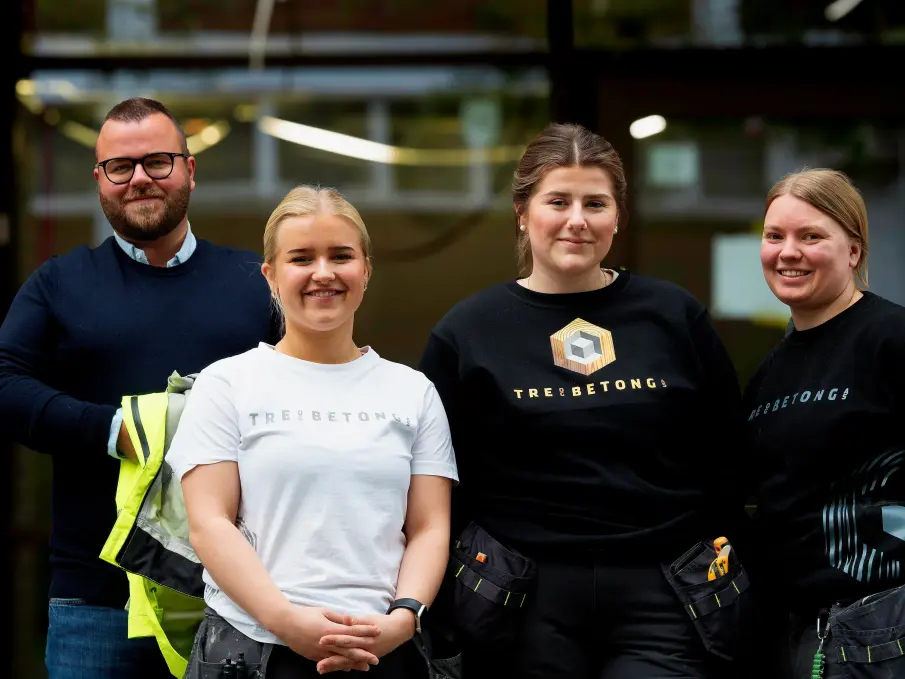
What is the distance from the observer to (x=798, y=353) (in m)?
2.72

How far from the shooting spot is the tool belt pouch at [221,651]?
2229 millimetres

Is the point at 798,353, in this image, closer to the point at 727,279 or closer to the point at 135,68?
the point at 727,279

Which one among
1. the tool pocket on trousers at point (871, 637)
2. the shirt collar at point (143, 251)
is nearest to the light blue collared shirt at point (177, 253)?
the shirt collar at point (143, 251)

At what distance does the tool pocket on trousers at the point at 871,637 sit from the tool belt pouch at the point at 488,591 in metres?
0.68

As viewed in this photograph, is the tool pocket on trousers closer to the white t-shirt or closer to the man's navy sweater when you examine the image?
the white t-shirt

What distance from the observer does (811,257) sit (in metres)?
2.66

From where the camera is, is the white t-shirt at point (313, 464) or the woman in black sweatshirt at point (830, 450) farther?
the woman in black sweatshirt at point (830, 450)

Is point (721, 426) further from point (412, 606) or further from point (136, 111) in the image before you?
point (136, 111)

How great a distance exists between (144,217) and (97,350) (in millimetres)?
346

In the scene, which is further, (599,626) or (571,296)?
(571,296)

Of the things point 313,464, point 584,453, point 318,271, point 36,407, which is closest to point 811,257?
point 584,453

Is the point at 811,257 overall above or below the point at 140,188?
below

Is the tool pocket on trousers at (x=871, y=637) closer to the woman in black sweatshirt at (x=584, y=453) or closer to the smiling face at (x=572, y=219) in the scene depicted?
the woman in black sweatshirt at (x=584, y=453)

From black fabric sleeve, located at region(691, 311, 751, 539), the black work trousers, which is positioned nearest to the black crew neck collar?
black fabric sleeve, located at region(691, 311, 751, 539)
